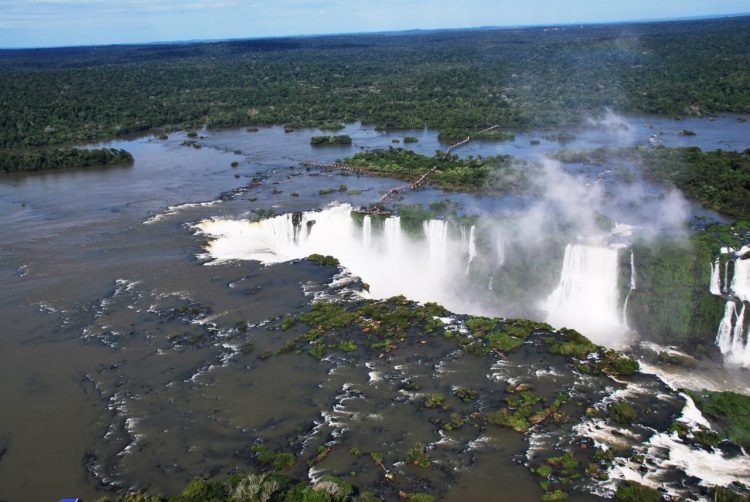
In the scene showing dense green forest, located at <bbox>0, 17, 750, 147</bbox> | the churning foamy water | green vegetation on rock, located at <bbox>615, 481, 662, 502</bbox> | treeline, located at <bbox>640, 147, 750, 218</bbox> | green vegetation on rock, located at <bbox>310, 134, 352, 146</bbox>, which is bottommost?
green vegetation on rock, located at <bbox>615, 481, 662, 502</bbox>

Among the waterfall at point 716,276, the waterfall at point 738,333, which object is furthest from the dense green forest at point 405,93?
the waterfall at point 738,333

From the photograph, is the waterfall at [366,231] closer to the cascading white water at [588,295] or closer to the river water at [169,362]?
the river water at [169,362]

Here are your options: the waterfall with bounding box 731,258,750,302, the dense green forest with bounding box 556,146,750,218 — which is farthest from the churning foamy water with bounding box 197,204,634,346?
the dense green forest with bounding box 556,146,750,218

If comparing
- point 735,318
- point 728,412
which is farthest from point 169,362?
point 735,318

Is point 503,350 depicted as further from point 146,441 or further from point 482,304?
point 146,441

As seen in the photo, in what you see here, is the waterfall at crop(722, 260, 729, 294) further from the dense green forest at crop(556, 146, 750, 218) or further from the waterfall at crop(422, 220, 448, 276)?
the waterfall at crop(422, 220, 448, 276)

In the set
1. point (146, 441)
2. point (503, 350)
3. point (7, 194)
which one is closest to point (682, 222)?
point (503, 350)

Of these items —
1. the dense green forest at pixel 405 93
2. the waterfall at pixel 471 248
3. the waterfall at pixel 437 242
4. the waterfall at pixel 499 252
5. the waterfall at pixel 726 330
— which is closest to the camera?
the waterfall at pixel 726 330
